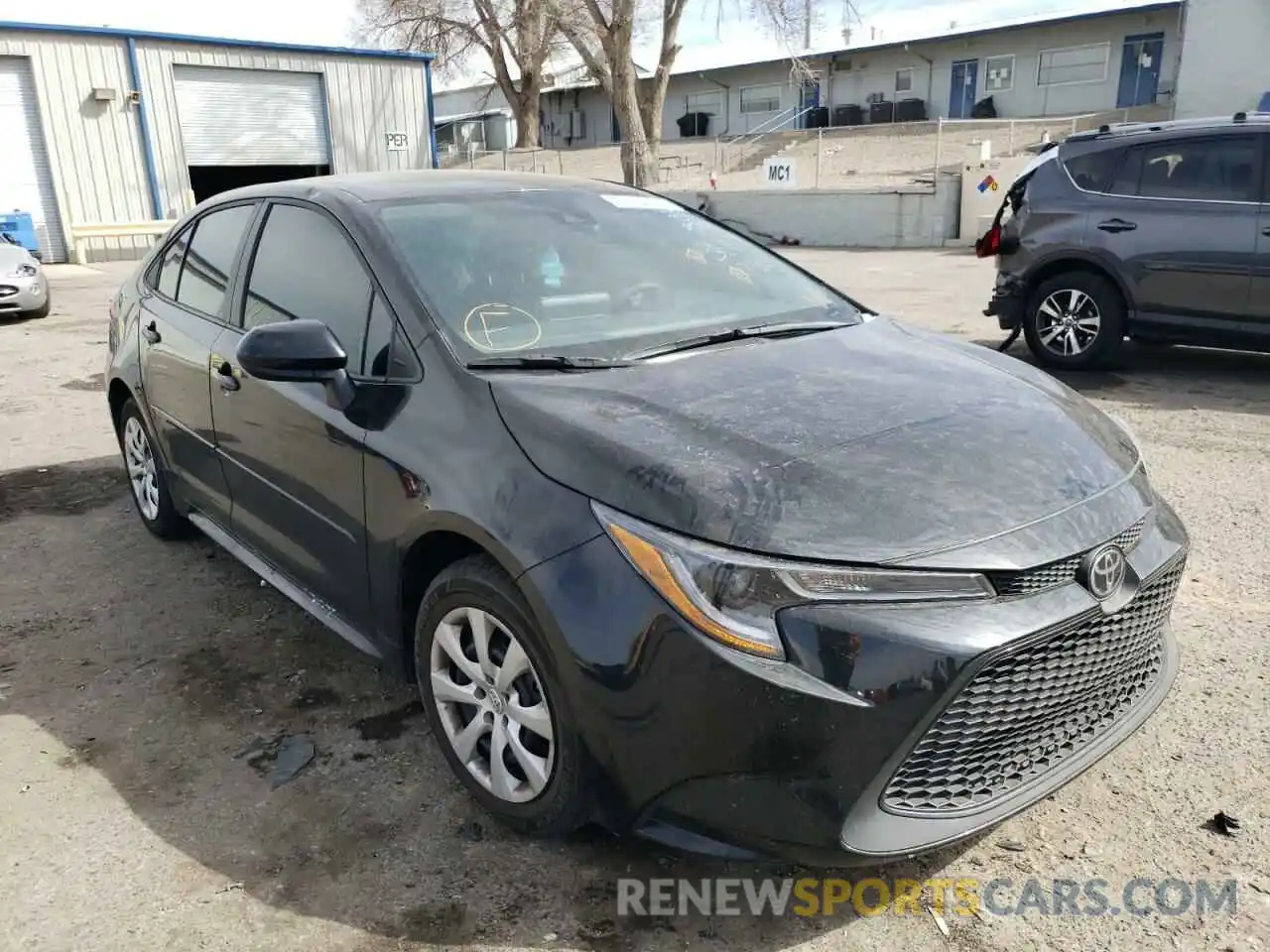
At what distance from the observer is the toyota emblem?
85.5 inches

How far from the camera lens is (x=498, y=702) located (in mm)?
2461

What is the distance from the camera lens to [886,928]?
7.45 ft

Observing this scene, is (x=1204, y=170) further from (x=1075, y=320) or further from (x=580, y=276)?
(x=580, y=276)

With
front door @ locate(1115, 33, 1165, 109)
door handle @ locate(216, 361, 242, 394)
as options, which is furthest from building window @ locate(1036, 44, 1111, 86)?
door handle @ locate(216, 361, 242, 394)

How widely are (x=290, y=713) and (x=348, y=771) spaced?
45cm

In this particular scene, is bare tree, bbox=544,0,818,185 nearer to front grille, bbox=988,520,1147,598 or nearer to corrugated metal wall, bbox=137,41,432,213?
corrugated metal wall, bbox=137,41,432,213

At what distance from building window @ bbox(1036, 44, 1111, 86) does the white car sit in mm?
31868

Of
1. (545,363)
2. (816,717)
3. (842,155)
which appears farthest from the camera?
(842,155)

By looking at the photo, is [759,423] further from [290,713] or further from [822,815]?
[290,713]

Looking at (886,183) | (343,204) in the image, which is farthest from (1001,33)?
(343,204)

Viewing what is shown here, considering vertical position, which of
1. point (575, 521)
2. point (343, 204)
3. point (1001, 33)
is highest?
point (1001, 33)

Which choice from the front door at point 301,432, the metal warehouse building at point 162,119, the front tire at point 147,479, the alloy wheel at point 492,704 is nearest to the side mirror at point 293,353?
the front door at point 301,432

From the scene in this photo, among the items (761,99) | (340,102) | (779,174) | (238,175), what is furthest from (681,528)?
(761,99)

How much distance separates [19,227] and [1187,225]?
1973 centimetres
